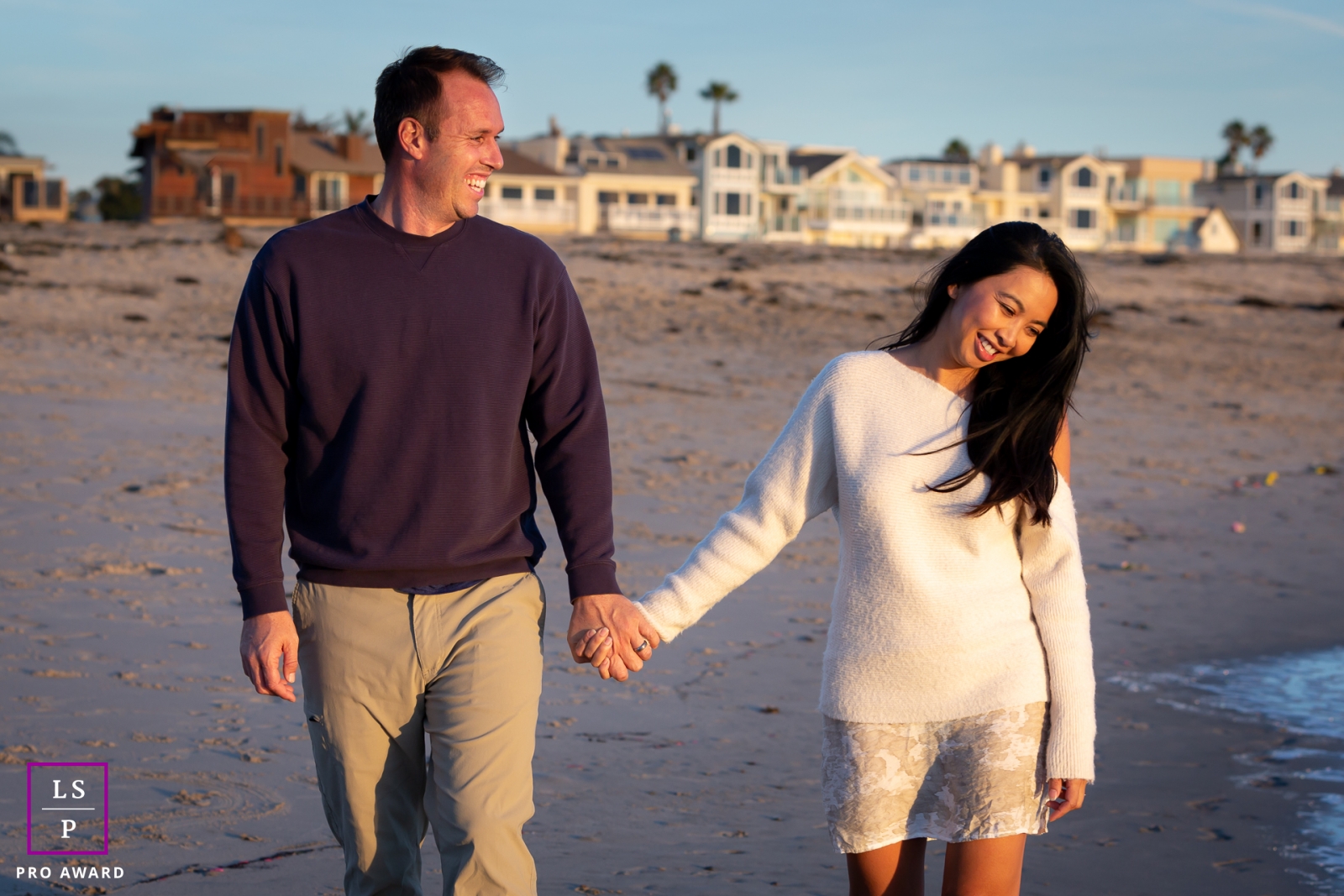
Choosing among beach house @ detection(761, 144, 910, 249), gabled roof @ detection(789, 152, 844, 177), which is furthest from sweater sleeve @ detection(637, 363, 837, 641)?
Answer: gabled roof @ detection(789, 152, 844, 177)

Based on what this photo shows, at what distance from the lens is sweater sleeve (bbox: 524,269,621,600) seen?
304 centimetres

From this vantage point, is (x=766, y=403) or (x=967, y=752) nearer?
(x=967, y=752)

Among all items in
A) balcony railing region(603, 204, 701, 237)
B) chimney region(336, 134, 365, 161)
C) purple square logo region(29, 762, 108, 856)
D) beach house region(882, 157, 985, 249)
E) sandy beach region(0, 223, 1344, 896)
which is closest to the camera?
purple square logo region(29, 762, 108, 856)

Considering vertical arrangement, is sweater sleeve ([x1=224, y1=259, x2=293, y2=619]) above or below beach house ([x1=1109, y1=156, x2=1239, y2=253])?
below

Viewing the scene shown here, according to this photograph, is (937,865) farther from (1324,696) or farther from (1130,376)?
(1130,376)

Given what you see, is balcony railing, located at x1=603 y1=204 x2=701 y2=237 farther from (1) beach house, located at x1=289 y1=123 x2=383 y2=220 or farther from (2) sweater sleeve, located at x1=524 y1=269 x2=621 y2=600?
(2) sweater sleeve, located at x1=524 y1=269 x2=621 y2=600

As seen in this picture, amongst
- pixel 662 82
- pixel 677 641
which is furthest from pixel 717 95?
pixel 677 641

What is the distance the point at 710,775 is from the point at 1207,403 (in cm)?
1231

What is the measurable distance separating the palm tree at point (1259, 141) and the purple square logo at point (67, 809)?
95958mm

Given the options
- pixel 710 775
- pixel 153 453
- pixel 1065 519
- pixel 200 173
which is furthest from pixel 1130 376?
pixel 200 173

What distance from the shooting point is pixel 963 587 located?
2797 millimetres

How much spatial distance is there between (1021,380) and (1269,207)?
8354 centimetres

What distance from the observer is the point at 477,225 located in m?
2.99

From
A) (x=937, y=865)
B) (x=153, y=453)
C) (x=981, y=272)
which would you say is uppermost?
(x=981, y=272)
